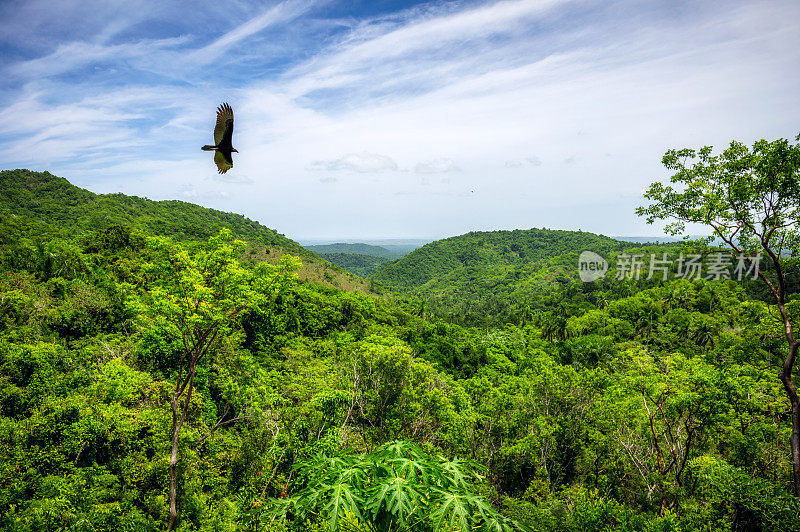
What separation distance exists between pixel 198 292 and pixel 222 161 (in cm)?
492

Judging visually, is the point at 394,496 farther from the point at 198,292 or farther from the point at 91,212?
the point at 91,212

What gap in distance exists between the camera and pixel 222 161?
6.39 metres

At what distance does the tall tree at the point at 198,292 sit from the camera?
1007 cm

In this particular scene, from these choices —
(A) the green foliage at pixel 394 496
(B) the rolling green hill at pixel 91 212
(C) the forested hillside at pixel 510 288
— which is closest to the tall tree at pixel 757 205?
(A) the green foliage at pixel 394 496

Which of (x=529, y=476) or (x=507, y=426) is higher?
(x=507, y=426)

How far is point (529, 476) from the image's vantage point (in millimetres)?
21281

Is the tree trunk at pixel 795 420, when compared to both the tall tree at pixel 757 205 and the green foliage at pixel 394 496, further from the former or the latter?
the green foliage at pixel 394 496

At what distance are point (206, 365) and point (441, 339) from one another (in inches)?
954

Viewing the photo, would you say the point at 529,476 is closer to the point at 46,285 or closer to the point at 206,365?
the point at 206,365

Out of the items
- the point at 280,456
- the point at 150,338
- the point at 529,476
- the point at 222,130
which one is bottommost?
the point at 529,476

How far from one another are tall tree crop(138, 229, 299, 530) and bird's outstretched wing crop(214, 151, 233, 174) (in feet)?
14.8

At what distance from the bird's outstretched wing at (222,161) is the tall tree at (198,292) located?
4502 millimetres

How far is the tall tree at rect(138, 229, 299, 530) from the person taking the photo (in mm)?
10070

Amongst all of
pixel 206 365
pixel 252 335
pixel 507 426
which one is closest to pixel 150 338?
pixel 206 365
